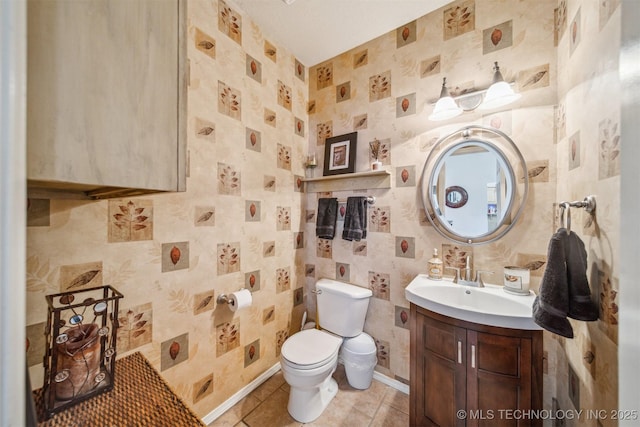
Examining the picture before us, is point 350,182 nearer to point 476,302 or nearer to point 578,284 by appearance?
point 476,302

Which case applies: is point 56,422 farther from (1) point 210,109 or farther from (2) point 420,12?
(2) point 420,12

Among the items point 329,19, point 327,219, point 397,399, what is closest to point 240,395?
point 397,399

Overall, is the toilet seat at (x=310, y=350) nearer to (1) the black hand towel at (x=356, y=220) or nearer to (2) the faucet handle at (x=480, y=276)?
(1) the black hand towel at (x=356, y=220)

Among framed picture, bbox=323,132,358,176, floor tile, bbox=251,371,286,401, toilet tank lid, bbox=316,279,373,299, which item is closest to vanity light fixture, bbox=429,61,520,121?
framed picture, bbox=323,132,358,176

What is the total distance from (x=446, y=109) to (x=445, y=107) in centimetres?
1

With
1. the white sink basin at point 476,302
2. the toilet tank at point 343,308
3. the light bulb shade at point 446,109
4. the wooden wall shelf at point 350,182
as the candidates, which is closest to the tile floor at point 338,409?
the toilet tank at point 343,308

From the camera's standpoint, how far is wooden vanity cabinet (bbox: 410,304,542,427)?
3.38 ft

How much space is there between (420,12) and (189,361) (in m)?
2.73

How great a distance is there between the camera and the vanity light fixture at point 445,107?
4.90 feet

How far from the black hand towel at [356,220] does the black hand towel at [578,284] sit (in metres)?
1.13

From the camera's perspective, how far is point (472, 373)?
3.67ft

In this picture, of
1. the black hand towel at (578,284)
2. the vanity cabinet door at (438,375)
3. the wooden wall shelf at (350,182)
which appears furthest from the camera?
the wooden wall shelf at (350,182)

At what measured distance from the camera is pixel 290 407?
1.52 m

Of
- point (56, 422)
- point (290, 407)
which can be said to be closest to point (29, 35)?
point (56, 422)
